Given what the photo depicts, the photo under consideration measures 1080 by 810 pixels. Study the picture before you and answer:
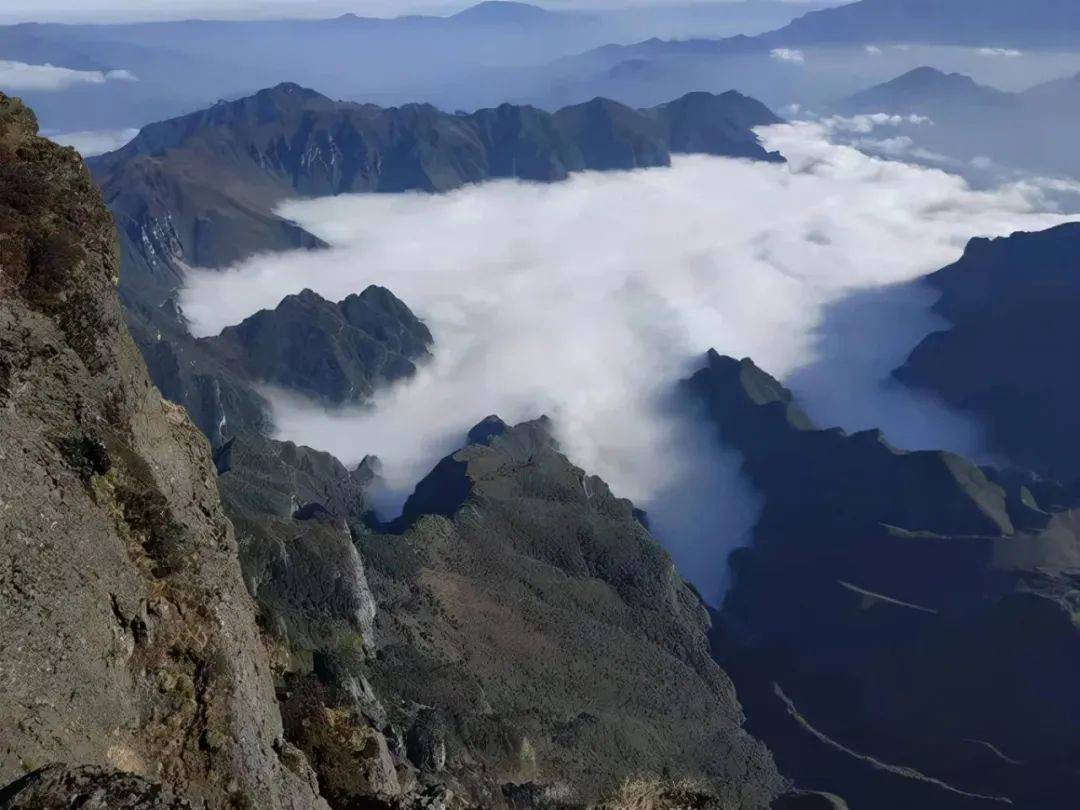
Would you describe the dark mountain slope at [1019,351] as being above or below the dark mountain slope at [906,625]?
below

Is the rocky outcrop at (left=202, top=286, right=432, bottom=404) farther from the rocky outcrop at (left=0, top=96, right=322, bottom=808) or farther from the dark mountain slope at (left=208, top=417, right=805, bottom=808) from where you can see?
the rocky outcrop at (left=0, top=96, right=322, bottom=808)

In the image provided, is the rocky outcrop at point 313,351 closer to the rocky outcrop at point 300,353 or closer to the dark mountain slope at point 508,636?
the rocky outcrop at point 300,353

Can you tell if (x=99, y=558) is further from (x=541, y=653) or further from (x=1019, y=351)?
(x=1019, y=351)

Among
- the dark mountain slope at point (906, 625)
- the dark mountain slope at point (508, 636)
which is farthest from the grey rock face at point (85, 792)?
the dark mountain slope at point (906, 625)

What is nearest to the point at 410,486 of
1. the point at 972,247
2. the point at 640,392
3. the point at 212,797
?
the point at 640,392

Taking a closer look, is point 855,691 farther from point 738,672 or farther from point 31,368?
point 31,368

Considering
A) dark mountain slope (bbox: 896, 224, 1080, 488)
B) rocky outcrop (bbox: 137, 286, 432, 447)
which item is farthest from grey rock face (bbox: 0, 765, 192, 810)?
dark mountain slope (bbox: 896, 224, 1080, 488)

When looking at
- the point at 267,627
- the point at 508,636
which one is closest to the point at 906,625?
the point at 508,636
